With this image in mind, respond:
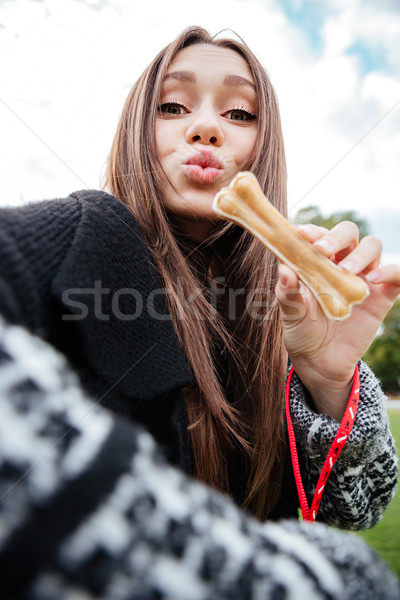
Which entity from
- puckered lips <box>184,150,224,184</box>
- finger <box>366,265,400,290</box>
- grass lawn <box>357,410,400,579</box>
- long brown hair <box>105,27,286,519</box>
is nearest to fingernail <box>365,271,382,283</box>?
finger <box>366,265,400,290</box>

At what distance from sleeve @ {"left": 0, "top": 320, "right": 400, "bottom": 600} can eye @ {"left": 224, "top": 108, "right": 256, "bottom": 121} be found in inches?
48.7

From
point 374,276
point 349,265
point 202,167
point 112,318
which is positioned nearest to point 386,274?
point 374,276

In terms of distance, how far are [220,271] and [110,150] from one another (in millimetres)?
648

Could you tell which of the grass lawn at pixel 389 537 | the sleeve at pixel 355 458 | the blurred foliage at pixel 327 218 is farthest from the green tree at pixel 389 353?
the sleeve at pixel 355 458

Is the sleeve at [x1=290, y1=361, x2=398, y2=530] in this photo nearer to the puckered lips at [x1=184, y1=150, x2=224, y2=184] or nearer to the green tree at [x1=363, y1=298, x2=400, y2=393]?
the puckered lips at [x1=184, y1=150, x2=224, y2=184]

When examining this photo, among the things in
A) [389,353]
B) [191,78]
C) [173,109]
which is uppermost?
[191,78]

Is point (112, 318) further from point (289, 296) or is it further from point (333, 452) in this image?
point (333, 452)

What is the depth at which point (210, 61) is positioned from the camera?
4.51 ft

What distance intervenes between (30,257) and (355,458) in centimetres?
102

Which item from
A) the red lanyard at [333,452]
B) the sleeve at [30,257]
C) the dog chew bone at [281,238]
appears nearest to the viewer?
the sleeve at [30,257]

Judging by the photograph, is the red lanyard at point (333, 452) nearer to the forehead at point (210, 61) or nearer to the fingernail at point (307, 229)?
the fingernail at point (307, 229)

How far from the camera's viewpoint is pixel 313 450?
3.72ft

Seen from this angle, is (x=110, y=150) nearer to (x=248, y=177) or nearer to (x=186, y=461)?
(x=248, y=177)

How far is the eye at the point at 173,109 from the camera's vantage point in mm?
1356
